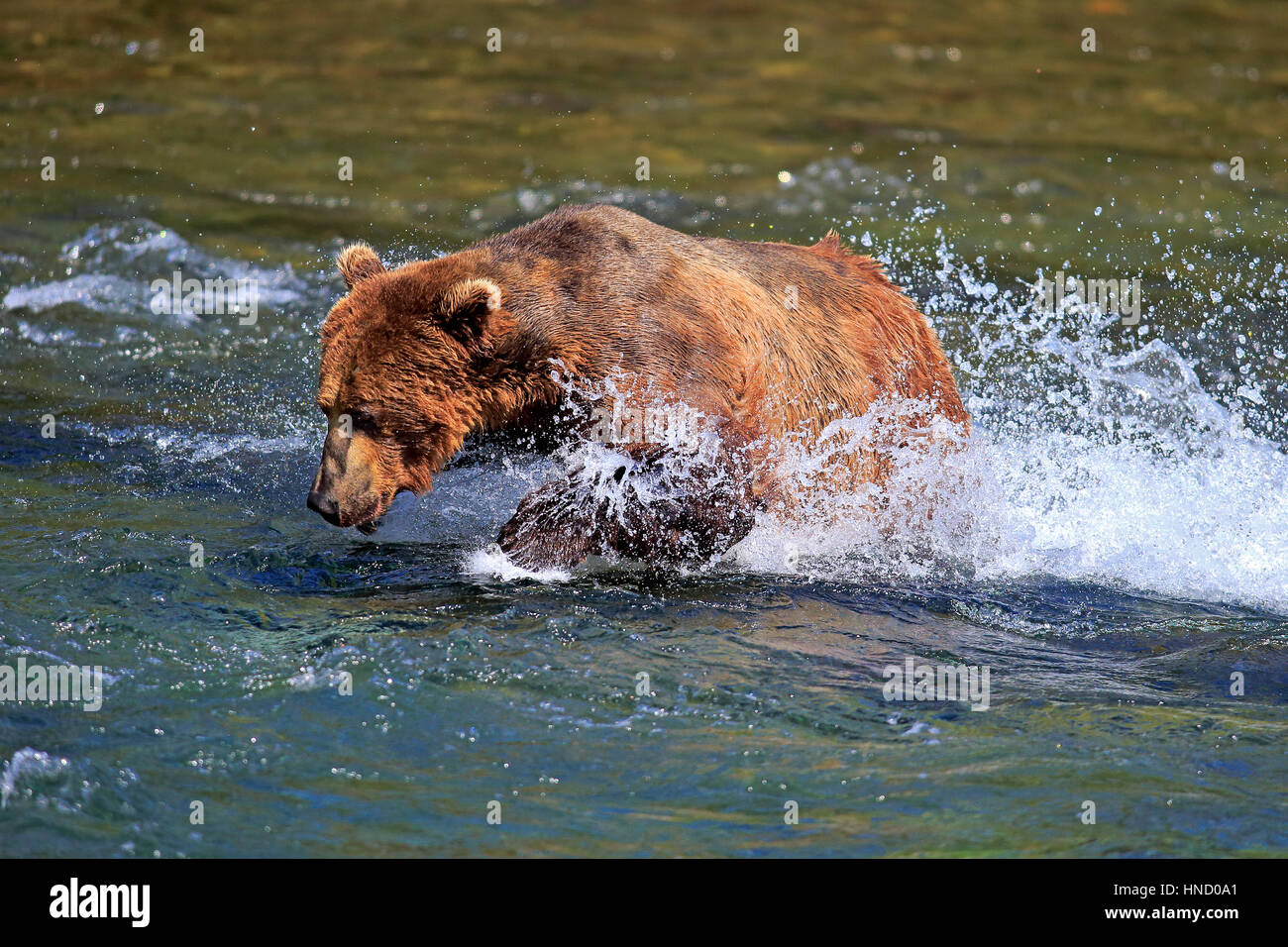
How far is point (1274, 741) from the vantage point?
193 inches

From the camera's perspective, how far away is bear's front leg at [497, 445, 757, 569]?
5668 mm

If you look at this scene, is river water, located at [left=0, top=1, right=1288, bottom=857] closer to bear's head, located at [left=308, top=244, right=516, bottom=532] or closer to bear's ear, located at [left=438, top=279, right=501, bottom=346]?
bear's head, located at [left=308, top=244, right=516, bottom=532]

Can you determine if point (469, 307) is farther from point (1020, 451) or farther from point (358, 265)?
point (1020, 451)

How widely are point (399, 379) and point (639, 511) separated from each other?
3.45 ft

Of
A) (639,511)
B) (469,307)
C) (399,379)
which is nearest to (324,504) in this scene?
(399,379)

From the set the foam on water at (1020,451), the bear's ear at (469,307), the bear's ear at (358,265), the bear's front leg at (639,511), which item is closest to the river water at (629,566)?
the foam on water at (1020,451)

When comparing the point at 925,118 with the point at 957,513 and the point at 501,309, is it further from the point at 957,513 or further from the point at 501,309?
the point at 501,309

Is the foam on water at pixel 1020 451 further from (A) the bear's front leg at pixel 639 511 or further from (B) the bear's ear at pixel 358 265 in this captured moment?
(B) the bear's ear at pixel 358 265

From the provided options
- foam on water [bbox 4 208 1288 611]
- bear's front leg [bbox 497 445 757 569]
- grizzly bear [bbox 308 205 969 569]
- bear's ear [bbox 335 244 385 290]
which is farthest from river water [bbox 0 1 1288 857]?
bear's ear [bbox 335 244 385 290]

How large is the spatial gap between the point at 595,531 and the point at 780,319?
1.22 metres

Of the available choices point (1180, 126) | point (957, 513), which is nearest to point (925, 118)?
point (1180, 126)

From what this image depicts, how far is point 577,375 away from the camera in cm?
561

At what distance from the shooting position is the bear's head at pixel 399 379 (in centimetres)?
549

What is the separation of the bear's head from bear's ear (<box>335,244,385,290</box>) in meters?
0.24
